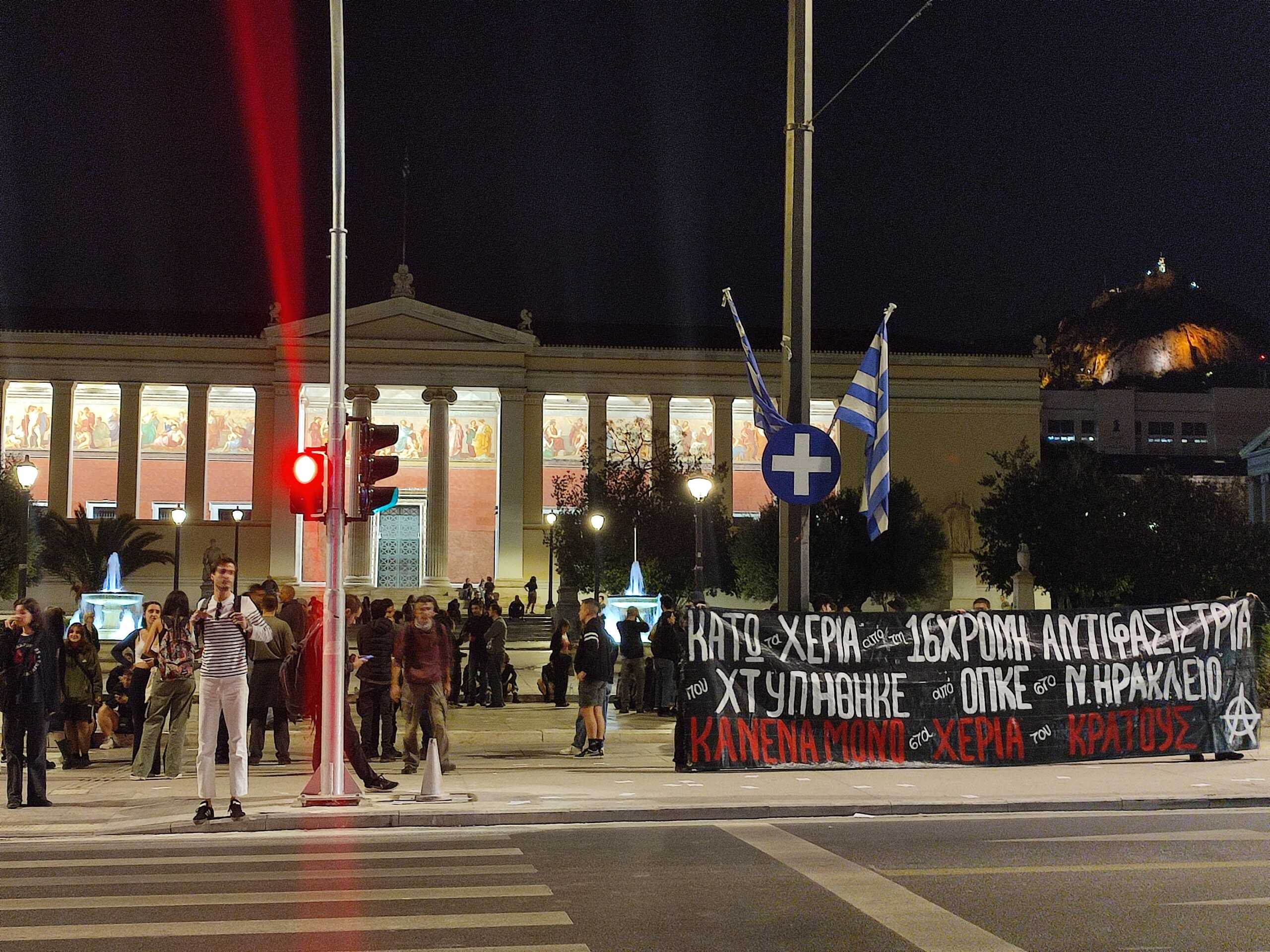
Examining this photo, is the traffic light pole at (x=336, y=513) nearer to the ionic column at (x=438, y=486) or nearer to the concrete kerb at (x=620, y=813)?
the concrete kerb at (x=620, y=813)

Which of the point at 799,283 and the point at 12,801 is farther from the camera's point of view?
the point at 799,283

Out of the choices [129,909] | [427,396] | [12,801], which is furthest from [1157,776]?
[427,396]

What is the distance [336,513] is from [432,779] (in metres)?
2.47

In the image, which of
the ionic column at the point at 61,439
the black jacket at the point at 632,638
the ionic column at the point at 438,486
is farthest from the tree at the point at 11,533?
the black jacket at the point at 632,638

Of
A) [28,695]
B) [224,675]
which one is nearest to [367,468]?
[224,675]

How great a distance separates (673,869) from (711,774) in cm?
509

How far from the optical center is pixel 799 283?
13.4 m

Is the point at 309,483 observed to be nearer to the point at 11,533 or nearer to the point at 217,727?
the point at 217,727

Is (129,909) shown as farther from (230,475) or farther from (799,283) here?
(230,475)

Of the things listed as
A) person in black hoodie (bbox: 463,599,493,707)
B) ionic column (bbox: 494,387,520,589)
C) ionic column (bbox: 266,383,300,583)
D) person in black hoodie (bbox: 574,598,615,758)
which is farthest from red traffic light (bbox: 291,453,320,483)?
ionic column (bbox: 494,387,520,589)

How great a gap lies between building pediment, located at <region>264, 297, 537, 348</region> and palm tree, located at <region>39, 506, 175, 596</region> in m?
11.4

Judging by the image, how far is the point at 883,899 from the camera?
298 inches

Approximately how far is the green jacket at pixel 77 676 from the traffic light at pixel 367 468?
16.0ft

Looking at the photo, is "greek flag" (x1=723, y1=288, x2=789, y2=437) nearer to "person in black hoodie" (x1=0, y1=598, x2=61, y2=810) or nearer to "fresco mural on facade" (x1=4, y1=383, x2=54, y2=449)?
"person in black hoodie" (x1=0, y1=598, x2=61, y2=810)
